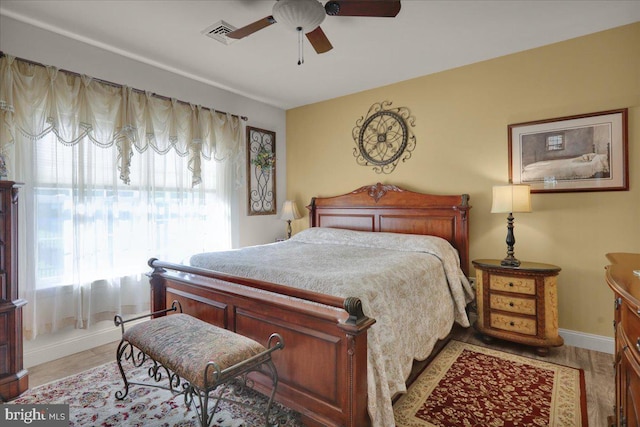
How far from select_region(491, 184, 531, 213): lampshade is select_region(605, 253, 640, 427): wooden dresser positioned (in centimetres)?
129

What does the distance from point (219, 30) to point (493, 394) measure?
3399 mm

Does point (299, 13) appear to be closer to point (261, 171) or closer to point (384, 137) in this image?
point (384, 137)

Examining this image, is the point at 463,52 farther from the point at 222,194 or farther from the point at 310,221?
the point at 222,194

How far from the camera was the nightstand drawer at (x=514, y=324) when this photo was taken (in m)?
2.67

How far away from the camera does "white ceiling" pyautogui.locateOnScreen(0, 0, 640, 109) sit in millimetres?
2408

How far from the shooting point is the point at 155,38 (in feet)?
9.27

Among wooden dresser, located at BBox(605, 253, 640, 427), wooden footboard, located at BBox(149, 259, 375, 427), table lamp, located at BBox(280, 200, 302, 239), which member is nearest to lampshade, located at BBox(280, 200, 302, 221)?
table lamp, located at BBox(280, 200, 302, 239)

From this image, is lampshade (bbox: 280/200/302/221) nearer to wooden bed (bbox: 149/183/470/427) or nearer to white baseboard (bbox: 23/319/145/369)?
wooden bed (bbox: 149/183/470/427)

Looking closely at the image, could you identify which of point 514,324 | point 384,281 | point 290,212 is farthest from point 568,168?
point 290,212

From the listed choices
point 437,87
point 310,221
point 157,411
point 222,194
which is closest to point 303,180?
point 310,221

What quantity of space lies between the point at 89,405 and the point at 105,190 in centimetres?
179

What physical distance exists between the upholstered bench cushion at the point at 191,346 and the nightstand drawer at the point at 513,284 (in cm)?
214

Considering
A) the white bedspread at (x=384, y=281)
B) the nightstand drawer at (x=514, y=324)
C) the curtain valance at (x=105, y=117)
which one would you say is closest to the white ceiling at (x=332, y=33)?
the curtain valance at (x=105, y=117)

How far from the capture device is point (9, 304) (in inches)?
85.1
